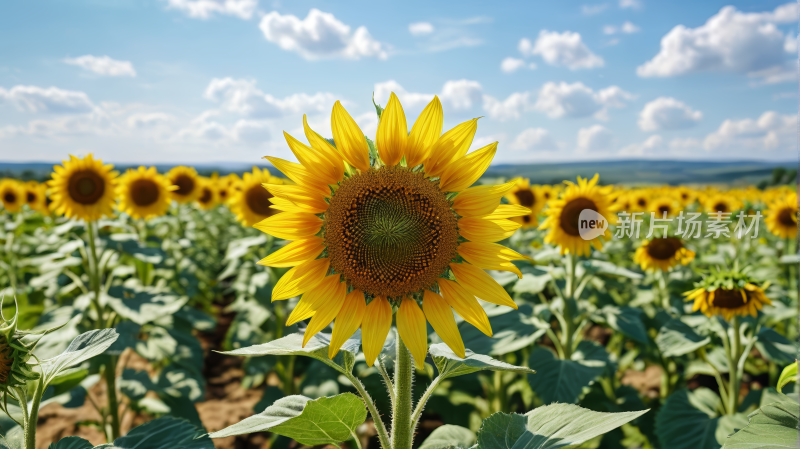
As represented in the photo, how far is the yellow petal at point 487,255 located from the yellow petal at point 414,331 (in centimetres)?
22

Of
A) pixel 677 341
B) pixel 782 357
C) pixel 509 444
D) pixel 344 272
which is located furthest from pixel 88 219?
pixel 782 357

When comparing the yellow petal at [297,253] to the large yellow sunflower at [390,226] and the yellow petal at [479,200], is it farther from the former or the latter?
the yellow petal at [479,200]

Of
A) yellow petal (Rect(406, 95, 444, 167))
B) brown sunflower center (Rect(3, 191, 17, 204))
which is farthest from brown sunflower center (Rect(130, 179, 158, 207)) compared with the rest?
brown sunflower center (Rect(3, 191, 17, 204))

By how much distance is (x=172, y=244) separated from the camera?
6.21 metres

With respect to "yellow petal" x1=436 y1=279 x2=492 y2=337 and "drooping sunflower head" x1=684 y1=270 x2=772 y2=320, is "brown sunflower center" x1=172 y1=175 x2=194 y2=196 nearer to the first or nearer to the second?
"drooping sunflower head" x1=684 y1=270 x2=772 y2=320

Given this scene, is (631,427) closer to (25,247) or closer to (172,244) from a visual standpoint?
(172,244)

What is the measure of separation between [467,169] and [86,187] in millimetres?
4225

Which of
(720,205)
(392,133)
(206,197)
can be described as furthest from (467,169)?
(720,205)

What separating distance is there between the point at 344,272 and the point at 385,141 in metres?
0.40

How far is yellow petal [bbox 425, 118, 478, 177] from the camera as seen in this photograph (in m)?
1.43

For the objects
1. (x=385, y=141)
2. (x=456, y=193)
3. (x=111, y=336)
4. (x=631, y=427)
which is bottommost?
(x=631, y=427)

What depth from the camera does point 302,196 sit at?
1.44m

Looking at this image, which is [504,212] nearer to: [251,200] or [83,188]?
[83,188]

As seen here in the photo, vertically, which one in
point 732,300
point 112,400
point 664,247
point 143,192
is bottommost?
point 112,400
